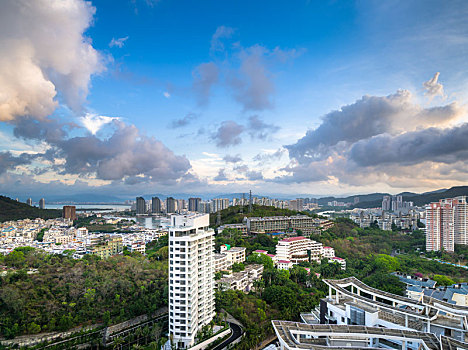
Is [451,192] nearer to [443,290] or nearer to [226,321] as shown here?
[443,290]

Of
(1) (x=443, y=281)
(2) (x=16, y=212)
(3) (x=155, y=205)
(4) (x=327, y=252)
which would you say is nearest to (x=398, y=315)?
(1) (x=443, y=281)

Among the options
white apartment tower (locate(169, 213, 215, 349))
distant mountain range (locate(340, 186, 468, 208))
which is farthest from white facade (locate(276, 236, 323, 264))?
distant mountain range (locate(340, 186, 468, 208))

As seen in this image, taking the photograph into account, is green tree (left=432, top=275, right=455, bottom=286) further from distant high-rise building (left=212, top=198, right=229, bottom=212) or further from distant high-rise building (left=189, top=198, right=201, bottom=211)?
distant high-rise building (left=189, top=198, right=201, bottom=211)

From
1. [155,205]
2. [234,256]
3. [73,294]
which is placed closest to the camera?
[73,294]

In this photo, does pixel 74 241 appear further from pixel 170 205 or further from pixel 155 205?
pixel 155 205

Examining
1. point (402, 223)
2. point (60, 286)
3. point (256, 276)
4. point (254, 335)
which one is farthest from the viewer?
point (402, 223)

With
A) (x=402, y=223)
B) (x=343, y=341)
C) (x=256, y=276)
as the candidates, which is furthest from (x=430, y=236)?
(x=343, y=341)
